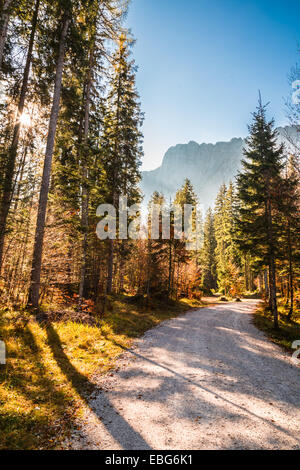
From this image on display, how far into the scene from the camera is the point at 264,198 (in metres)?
13.8

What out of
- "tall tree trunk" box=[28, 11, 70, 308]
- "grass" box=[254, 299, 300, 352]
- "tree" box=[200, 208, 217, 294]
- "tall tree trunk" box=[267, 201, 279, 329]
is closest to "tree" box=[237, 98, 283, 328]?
"tall tree trunk" box=[267, 201, 279, 329]

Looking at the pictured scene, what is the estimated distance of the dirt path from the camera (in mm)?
3547

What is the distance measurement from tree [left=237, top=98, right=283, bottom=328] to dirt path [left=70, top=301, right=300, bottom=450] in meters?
6.18

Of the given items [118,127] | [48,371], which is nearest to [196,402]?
[48,371]

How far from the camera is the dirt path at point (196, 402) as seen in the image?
355 cm

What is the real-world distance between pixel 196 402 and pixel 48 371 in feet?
13.4

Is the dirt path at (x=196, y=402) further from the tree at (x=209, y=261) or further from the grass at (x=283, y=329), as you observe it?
the tree at (x=209, y=261)

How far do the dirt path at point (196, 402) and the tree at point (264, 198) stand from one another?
6184mm

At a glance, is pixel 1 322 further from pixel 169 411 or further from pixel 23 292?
pixel 169 411

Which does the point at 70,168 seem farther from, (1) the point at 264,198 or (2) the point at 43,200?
(1) the point at 264,198

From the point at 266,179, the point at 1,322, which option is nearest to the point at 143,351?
the point at 1,322

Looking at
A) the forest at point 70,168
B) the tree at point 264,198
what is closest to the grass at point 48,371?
the forest at point 70,168

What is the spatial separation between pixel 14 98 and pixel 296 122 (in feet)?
46.3

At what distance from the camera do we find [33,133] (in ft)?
40.8
